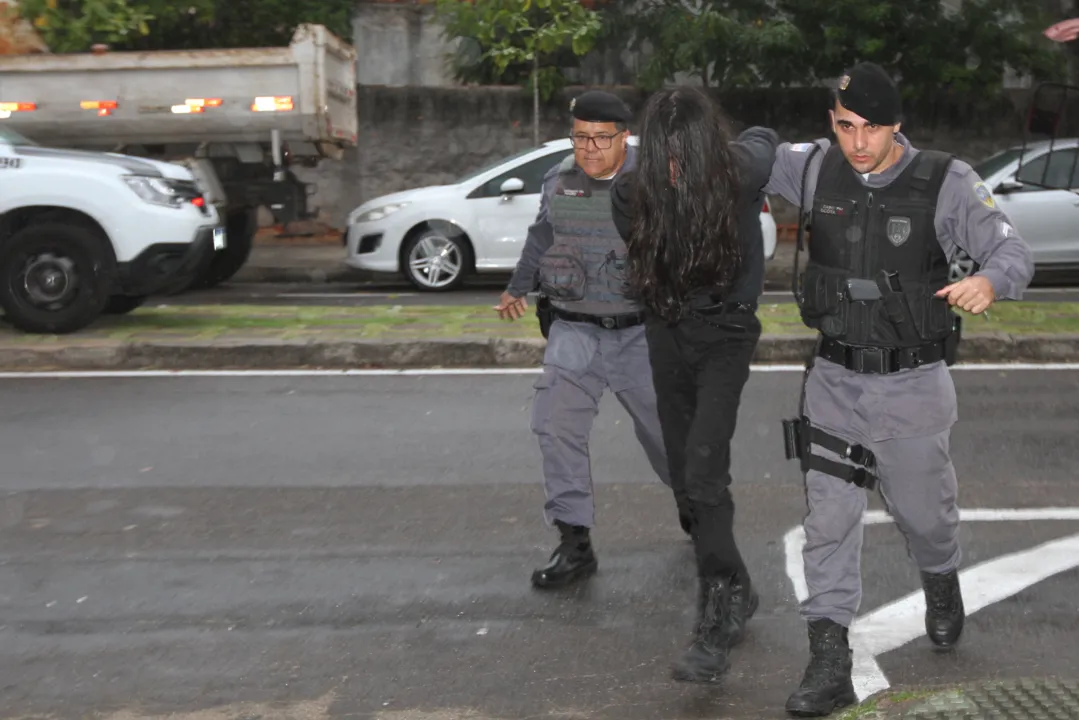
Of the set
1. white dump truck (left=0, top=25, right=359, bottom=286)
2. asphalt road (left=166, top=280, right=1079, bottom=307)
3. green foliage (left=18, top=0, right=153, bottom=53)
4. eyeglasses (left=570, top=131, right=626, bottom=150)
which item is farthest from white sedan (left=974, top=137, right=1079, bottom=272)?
eyeglasses (left=570, top=131, right=626, bottom=150)

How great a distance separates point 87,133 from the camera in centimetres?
1502

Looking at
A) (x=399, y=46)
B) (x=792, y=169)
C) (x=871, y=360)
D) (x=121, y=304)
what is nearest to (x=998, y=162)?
(x=121, y=304)

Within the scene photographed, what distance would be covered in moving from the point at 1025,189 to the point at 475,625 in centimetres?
1143

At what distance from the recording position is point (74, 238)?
1142 centimetres

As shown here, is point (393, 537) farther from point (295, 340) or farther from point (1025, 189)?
point (1025, 189)

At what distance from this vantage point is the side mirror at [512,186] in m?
14.9

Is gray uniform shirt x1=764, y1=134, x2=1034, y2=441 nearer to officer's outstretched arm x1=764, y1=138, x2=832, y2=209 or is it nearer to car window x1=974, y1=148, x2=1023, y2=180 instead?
officer's outstretched arm x1=764, y1=138, x2=832, y2=209

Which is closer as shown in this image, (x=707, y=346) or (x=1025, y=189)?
(x=707, y=346)

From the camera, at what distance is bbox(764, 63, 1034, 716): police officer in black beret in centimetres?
458

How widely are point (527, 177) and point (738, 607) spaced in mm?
10505

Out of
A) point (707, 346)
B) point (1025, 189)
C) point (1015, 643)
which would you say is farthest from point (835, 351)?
point (1025, 189)

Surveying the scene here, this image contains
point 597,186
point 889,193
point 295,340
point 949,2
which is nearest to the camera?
point 889,193

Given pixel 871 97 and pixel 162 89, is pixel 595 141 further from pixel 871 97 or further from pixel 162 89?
pixel 162 89

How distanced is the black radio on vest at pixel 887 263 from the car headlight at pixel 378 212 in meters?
10.8
